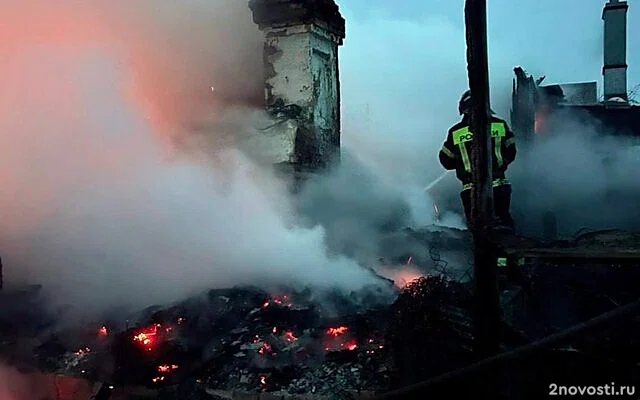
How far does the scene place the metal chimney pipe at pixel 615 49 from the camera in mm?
17109

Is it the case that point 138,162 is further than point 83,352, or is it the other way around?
point 138,162

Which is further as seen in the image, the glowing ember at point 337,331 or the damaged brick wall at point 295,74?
the damaged brick wall at point 295,74

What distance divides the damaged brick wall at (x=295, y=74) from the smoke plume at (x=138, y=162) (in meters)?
0.34

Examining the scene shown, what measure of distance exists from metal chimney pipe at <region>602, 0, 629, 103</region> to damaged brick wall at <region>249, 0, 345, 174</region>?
43.1 feet

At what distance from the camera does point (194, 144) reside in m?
7.00

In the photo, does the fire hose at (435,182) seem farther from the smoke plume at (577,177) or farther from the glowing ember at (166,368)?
the glowing ember at (166,368)

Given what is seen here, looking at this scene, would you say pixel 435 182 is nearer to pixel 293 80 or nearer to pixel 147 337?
pixel 293 80

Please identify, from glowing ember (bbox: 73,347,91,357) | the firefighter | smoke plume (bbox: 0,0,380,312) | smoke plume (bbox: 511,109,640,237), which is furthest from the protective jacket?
smoke plume (bbox: 511,109,640,237)

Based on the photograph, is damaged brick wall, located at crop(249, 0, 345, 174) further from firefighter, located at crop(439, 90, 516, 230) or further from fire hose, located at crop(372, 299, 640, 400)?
fire hose, located at crop(372, 299, 640, 400)

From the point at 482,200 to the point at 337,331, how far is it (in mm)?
1621

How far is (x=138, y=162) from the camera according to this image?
674 centimetres

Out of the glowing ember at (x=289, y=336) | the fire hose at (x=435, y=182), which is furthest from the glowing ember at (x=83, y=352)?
the fire hose at (x=435, y=182)

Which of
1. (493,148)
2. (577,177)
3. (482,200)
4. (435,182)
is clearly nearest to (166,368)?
(482,200)

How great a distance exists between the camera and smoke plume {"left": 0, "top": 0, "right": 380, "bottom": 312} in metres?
5.94
